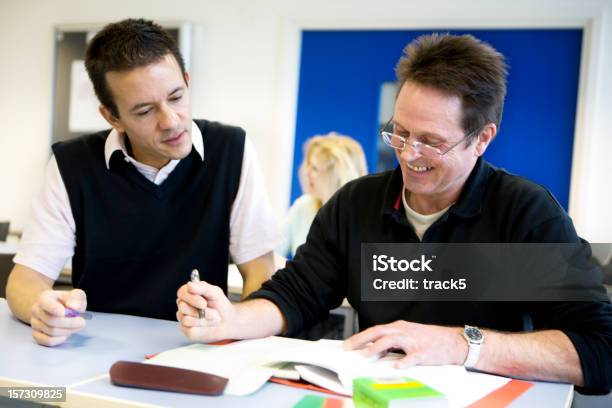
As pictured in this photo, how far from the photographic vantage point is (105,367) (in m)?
1.07

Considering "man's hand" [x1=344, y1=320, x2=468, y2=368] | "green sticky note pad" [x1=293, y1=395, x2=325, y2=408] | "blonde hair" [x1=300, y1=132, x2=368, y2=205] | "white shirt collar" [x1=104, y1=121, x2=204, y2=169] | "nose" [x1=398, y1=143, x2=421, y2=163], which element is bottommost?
"green sticky note pad" [x1=293, y1=395, x2=325, y2=408]

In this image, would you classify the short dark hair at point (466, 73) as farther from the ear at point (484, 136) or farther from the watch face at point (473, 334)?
the watch face at point (473, 334)

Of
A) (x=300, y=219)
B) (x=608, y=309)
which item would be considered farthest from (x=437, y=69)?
(x=300, y=219)

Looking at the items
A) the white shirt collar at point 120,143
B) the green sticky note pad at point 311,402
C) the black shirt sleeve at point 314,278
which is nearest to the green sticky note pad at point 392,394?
the green sticky note pad at point 311,402

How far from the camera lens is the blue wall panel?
3711 millimetres

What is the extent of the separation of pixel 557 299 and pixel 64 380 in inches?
35.6

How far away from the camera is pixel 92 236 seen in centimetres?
164

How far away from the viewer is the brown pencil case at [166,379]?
927 mm

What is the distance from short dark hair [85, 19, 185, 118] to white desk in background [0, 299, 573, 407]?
573 millimetres

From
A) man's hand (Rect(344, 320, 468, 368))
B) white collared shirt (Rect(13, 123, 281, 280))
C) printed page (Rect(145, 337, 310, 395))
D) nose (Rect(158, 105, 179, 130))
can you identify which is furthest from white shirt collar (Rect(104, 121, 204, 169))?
man's hand (Rect(344, 320, 468, 368))

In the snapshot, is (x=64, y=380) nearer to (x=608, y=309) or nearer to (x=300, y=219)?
(x=608, y=309)

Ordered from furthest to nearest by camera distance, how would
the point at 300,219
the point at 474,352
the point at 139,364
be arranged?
1. the point at 300,219
2. the point at 474,352
3. the point at 139,364

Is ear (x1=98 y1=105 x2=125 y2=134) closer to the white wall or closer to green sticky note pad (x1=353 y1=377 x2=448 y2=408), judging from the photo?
green sticky note pad (x1=353 y1=377 x2=448 y2=408)

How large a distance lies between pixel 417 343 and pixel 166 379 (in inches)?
17.3
